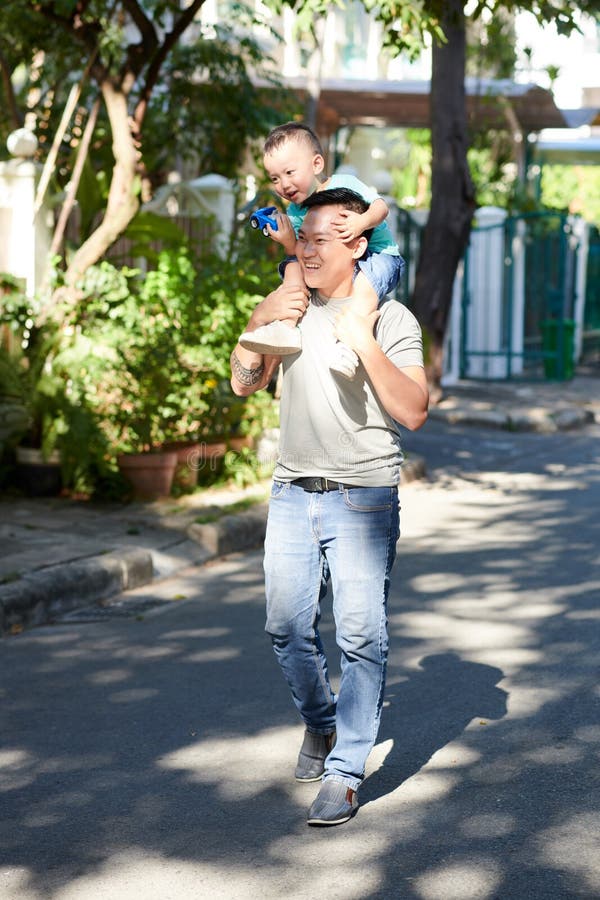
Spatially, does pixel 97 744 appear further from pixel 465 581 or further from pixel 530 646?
pixel 465 581

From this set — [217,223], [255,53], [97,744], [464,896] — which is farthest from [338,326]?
[255,53]

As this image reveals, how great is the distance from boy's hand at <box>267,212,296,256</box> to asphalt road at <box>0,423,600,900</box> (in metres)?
1.75

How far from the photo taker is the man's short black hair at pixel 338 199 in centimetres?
418

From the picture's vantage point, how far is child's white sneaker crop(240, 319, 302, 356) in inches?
163

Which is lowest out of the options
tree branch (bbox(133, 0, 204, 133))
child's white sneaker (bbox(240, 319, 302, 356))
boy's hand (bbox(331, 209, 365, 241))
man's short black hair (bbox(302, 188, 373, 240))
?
child's white sneaker (bbox(240, 319, 302, 356))

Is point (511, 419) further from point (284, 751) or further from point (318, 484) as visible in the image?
point (318, 484)

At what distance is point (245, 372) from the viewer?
445 cm

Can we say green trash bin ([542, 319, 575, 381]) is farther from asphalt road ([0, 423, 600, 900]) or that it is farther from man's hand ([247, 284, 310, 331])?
man's hand ([247, 284, 310, 331])

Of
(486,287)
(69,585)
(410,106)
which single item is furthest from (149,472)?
(410,106)

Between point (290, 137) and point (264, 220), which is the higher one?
point (290, 137)

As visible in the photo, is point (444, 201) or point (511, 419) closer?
point (511, 419)

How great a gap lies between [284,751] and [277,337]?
1667mm

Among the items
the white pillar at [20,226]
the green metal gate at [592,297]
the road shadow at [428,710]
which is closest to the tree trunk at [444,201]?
the white pillar at [20,226]

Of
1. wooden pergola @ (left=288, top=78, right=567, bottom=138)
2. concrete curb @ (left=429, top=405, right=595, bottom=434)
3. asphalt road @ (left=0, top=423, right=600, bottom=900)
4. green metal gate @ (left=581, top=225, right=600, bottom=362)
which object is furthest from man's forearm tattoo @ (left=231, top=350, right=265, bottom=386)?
green metal gate @ (left=581, top=225, right=600, bottom=362)
